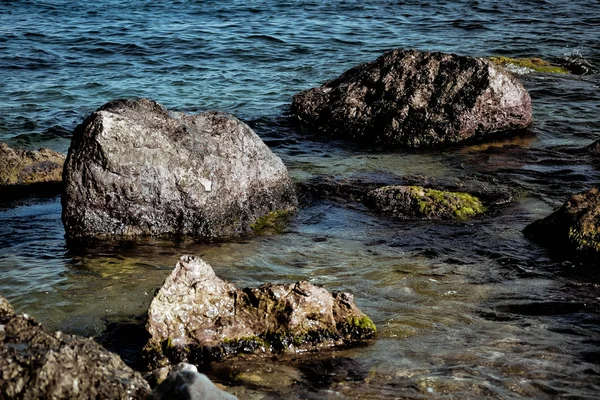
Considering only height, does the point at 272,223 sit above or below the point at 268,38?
below

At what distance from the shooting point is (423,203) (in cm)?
873

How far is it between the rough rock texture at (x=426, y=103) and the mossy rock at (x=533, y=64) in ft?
14.2

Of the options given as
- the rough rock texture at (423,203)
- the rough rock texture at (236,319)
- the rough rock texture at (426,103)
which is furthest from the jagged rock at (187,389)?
the rough rock texture at (426,103)

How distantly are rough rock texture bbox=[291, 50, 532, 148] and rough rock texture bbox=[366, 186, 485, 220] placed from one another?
8.68 feet

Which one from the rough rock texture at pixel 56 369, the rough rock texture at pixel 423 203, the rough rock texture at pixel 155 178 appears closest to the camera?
the rough rock texture at pixel 56 369

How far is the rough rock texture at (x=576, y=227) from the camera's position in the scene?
7.39 m

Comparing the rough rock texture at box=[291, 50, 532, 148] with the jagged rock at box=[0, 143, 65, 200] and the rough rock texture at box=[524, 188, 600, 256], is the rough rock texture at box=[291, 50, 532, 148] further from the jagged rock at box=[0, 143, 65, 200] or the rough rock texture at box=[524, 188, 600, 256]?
the jagged rock at box=[0, 143, 65, 200]

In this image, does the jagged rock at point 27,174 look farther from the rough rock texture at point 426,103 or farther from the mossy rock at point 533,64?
the mossy rock at point 533,64

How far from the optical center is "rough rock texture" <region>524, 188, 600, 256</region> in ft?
24.2

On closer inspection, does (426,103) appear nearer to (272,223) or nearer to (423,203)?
(423,203)

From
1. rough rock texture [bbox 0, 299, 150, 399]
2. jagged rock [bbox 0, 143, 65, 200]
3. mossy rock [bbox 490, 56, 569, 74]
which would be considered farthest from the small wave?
rough rock texture [bbox 0, 299, 150, 399]

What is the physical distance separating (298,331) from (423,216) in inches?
136

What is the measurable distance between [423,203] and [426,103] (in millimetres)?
3301

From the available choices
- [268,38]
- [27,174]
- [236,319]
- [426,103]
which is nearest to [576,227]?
[236,319]
